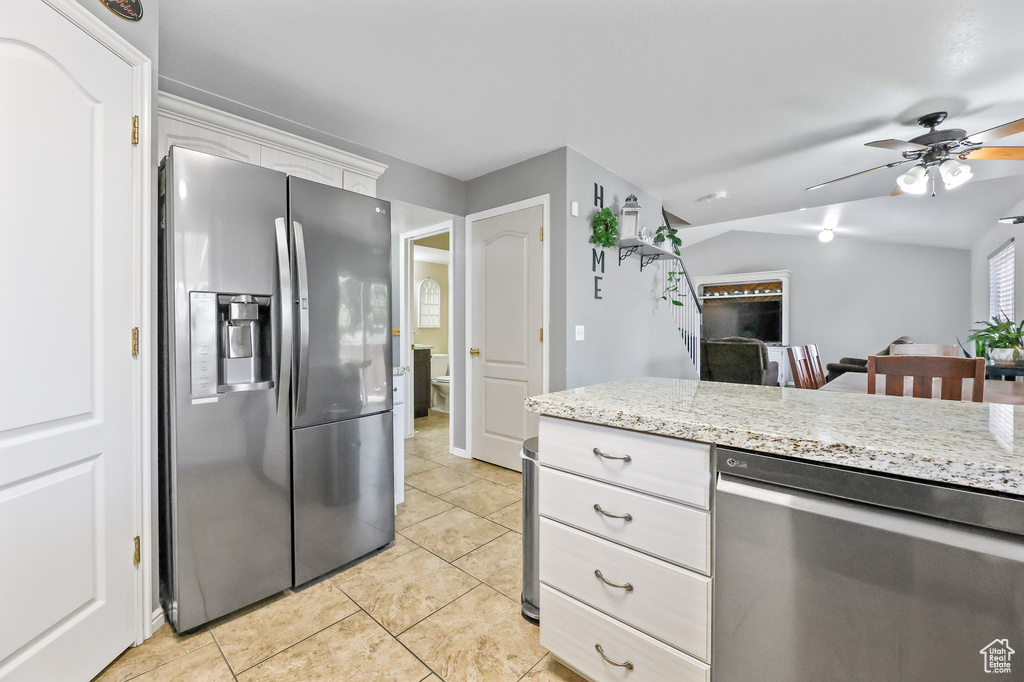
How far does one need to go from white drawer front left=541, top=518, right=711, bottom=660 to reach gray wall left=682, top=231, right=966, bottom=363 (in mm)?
8524

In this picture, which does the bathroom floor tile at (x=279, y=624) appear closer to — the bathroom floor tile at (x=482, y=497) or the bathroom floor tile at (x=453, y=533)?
the bathroom floor tile at (x=453, y=533)

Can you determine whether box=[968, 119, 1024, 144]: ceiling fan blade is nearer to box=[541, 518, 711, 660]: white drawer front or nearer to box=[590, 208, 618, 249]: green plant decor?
box=[590, 208, 618, 249]: green plant decor

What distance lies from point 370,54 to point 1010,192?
619 cm

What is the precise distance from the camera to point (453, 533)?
2473 mm

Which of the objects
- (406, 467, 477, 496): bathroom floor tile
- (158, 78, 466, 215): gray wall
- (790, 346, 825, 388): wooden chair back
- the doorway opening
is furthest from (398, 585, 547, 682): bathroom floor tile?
(790, 346, 825, 388): wooden chair back

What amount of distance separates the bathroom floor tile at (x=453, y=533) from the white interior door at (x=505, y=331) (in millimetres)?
907

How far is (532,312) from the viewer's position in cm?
338

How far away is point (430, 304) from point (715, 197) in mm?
3898

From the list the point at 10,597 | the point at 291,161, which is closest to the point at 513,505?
the point at 10,597

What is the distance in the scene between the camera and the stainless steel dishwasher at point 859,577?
75 cm

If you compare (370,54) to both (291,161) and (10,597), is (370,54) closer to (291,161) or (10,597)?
(291,161)

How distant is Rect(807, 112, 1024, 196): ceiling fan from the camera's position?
2539mm

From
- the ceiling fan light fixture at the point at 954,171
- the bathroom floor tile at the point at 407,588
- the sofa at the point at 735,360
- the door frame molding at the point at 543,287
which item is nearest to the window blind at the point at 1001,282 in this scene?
the sofa at the point at 735,360

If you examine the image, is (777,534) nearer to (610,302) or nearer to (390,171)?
(610,302)
